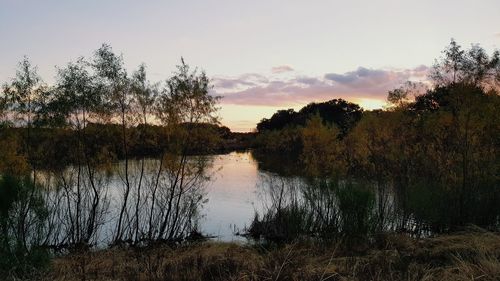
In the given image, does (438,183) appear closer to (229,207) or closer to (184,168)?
(184,168)

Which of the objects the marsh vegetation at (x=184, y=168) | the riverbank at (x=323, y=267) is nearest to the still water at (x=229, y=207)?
the marsh vegetation at (x=184, y=168)

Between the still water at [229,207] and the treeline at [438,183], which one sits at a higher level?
the treeline at [438,183]

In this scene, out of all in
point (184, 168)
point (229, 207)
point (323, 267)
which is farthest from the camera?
point (229, 207)

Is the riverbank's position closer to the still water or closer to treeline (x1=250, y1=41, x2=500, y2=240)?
treeline (x1=250, y1=41, x2=500, y2=240)

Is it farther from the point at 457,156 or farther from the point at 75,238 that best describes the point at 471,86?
the point at 75,238

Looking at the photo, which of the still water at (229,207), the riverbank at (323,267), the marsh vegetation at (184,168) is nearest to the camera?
the riverbank at (323,267)

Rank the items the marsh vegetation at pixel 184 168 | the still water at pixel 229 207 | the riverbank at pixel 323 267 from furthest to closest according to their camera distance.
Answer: the still water at pixel 229 207, the marsh vegetation at pixel 184 168, the riverbank at pixel 323 267

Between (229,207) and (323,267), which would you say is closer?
(323,267)

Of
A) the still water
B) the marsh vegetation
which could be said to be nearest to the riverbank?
the marsh vegetation

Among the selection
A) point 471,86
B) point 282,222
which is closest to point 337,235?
point 282,222

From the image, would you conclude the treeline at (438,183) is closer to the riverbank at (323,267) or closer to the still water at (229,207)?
the still water at (229,207)

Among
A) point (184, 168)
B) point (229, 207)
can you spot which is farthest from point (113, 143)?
point (229, 207)

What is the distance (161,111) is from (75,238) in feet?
15.9

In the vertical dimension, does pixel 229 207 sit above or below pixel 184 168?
below
